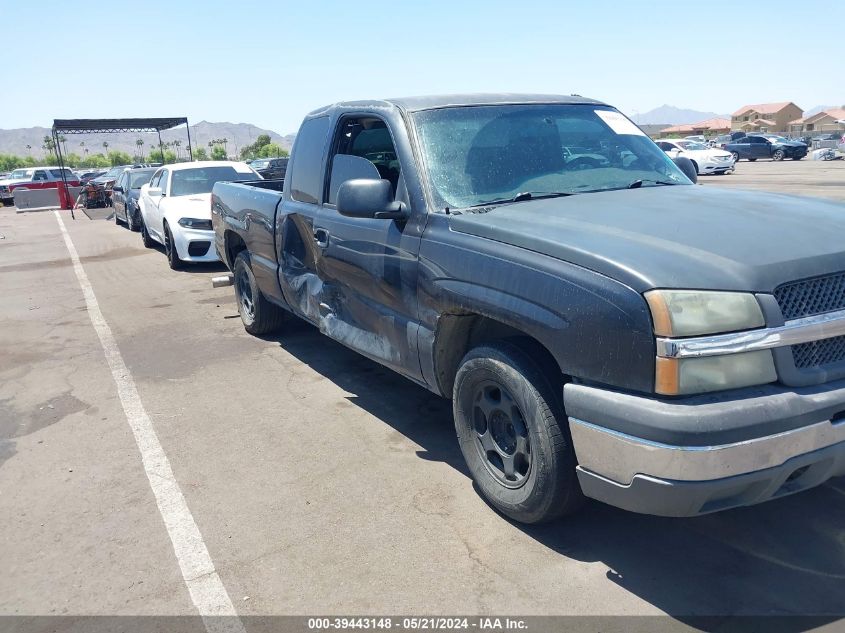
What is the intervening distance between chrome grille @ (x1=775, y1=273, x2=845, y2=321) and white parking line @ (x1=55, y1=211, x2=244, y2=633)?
2.47 metres

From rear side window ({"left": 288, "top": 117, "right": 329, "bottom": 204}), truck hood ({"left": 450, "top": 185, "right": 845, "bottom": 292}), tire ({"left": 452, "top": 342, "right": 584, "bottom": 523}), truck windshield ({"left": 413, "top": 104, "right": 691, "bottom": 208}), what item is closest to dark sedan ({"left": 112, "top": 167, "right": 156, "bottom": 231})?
rear side window ({"left": 288, "top": 117, "right": 329, "bottom": 204})

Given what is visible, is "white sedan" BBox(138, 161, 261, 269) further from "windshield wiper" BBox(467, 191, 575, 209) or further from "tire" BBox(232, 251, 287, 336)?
"windshield wiper" BBox(467, 191, 575, 209)

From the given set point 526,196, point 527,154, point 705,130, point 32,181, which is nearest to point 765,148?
point 32,181

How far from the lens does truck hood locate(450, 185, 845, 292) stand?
8.86 ft

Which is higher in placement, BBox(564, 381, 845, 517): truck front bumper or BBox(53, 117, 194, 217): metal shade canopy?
BBox(53, 117, 194, 217): metal shade canopy

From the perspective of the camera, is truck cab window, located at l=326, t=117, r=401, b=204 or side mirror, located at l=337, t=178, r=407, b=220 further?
truck cab window, located at l=326, t=117, r=401, b=204

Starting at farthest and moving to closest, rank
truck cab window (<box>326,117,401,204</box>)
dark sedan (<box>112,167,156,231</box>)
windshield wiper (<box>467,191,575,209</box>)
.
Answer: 1. dark sedan (<box>112,167,156,231</box>)
2. truck cab window (<box>326,117,401,204</box>)
3. windshield wiper (<box>467,191,575,209</box>)

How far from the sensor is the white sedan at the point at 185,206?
11688 mm

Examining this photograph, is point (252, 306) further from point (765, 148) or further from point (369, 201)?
point (765, 148)

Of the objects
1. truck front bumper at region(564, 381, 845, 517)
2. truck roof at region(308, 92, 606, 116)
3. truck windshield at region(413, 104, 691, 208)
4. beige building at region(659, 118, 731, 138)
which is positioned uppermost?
truck roof at region(308, 92, 606, 116)

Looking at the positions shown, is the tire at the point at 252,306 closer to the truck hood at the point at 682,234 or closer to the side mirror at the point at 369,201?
the side mirror at the point at 369,201

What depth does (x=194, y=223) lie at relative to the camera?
1166 centimetres

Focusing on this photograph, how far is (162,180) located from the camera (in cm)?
1334

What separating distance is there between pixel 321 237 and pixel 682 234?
259cm
